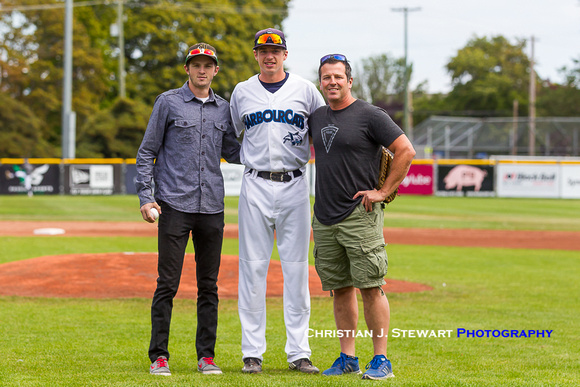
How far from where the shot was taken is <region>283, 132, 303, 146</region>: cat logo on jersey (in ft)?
16.1

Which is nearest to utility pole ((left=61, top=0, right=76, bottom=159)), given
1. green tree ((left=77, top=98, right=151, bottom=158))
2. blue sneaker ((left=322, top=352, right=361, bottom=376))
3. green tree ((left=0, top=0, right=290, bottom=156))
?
green tree ((left=77, top=98, right=151, bottom=158))

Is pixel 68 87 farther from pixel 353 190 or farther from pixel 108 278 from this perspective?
pixel 353 190

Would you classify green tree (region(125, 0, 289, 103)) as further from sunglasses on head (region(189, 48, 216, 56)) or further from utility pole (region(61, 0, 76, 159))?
sunglasses on head (region(189, 48, 216, 56))

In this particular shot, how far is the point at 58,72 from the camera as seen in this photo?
44938mm

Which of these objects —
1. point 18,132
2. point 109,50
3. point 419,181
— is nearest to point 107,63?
point 109,50

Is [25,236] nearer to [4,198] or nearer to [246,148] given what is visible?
[246,148]

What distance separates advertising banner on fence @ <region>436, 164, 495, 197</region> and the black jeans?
28903mm

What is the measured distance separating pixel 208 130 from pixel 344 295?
55.7 inches

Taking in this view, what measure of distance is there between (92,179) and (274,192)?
2661 centimetres

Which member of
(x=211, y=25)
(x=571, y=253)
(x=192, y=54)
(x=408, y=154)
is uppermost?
(x=211, y=25)

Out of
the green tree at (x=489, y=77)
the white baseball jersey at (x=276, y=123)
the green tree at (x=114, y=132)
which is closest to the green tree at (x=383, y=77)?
the green tree at (x=489, y=77)

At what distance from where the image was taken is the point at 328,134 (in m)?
4.69

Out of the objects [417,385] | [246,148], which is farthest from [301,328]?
[246,148]

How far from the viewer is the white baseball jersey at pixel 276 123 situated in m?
4.88
